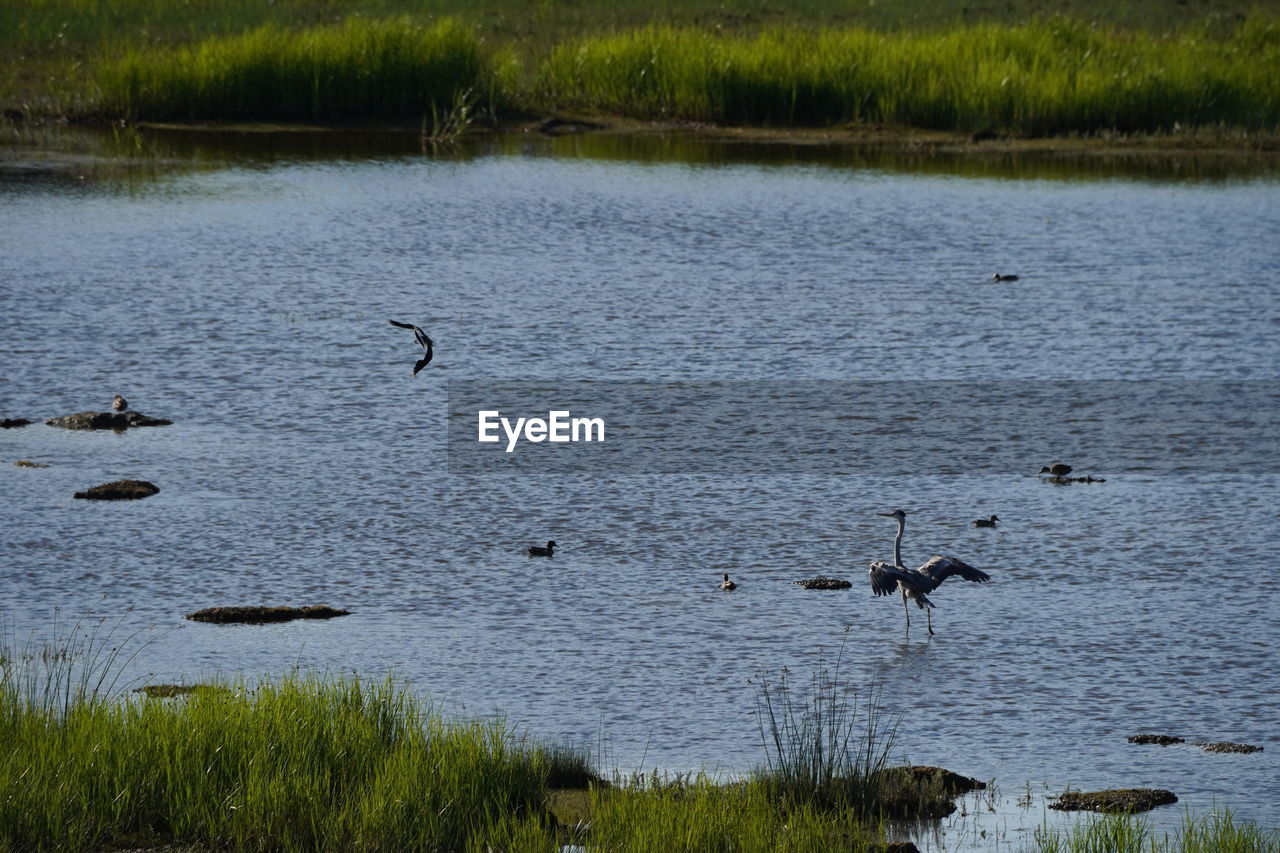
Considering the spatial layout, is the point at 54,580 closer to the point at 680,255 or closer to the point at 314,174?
the point at 680,255

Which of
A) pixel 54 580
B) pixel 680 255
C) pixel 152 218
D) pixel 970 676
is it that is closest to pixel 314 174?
pixel 152 218

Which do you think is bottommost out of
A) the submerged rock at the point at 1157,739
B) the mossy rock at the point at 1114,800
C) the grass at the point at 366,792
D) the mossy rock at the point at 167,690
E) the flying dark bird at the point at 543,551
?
the flying dark bird at the point at 543,551

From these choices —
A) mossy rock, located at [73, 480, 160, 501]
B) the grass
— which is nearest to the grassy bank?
mossy rock, located at [73, 480, 160, 501]

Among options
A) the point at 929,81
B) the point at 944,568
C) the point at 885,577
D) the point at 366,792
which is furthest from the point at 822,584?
the point at 929,81

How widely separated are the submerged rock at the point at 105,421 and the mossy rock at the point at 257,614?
14.7 ft

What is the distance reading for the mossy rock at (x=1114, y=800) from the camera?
769cm

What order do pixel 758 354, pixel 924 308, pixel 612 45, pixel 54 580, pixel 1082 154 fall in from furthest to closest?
pixel 612 45 < pixel 1082 154 < pixel 924 308 < pixel 758 354 < pixel 54 580

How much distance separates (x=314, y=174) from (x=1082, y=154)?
1212 centimetres

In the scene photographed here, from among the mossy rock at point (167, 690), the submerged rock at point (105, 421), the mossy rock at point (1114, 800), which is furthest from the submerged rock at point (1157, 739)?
the submerged rock at point (105, 421)

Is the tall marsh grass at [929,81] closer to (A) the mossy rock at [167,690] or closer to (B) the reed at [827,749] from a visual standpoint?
(B) the reed at [827,749]

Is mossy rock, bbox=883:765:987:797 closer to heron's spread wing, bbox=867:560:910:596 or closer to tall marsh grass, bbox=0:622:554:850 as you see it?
tall marsh grass, bbox=0:622:554:850

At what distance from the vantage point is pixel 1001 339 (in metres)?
18.2

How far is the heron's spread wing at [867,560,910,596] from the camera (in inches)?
398

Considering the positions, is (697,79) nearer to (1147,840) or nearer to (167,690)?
(167,690)
